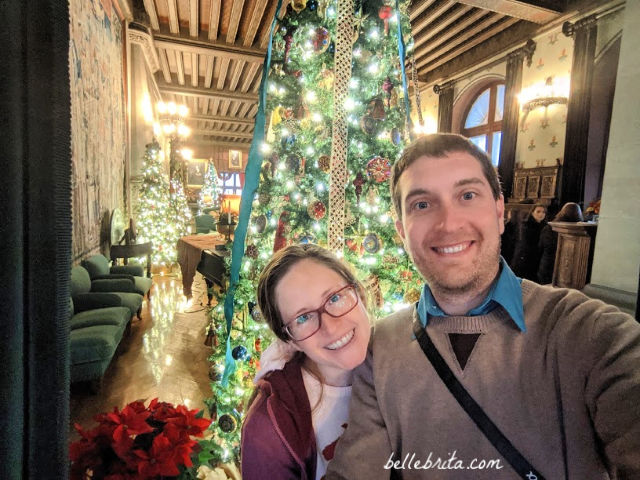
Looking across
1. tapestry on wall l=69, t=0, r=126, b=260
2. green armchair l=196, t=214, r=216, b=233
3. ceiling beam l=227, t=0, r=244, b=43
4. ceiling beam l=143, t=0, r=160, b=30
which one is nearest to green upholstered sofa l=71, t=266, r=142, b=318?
tapestry on wall l=69, t=0, r=126, b=260

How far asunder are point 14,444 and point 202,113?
16.1m

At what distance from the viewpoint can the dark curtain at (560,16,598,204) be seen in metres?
5.48

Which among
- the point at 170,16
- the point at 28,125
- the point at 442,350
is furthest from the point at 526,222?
the point at 170,16

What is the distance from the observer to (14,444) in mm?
503

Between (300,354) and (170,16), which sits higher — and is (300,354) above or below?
below

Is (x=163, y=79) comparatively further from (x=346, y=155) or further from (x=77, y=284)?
(x=346, y=155)

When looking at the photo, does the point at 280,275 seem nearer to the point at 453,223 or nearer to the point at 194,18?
the point at 453,223

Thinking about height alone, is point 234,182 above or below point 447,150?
above

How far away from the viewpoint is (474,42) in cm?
747

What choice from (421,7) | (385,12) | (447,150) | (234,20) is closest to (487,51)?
(421,7)

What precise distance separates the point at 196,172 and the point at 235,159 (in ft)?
8.31

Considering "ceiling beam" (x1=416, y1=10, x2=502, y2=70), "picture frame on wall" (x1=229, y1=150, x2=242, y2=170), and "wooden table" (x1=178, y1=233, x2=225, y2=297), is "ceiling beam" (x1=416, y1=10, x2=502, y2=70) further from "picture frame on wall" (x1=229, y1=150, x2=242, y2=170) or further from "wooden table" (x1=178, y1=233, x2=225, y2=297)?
"picture frame on wall" (x1=229, y1=150, x2=242, y2=170)

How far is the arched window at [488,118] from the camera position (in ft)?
25.8

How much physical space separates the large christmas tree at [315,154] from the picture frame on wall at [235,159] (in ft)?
63.5
